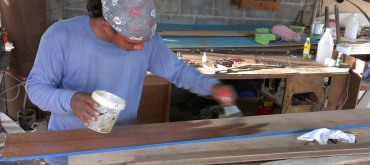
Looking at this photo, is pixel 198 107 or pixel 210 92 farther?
pixel 198 107

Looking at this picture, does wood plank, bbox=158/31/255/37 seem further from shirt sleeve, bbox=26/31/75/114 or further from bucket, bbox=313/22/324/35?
shirt sleeve, bbox=26/31/75/114

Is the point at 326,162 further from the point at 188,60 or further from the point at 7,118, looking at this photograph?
the point at 7,118

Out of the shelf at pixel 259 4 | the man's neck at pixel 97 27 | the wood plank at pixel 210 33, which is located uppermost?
the shelf at pixel 259 4

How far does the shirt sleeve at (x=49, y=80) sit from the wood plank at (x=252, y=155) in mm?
336

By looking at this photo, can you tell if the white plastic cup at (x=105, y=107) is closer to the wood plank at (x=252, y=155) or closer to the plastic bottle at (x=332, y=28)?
the wood plank at (x=252, y=155)

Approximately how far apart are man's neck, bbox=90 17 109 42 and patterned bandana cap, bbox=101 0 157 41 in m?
0.15

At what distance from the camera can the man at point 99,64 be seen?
1230mm

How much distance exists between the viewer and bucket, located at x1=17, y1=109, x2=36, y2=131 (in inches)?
129

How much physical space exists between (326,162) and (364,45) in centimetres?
277

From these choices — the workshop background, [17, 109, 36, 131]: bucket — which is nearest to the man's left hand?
the workshop background

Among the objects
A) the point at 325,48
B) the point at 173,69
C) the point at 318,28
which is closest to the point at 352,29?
the point at 318,28

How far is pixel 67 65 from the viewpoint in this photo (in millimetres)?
1434

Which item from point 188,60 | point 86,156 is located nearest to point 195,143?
point 86,156

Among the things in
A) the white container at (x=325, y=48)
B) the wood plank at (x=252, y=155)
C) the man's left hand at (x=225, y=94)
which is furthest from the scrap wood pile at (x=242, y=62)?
the wood plank at (x=252, y=155)
